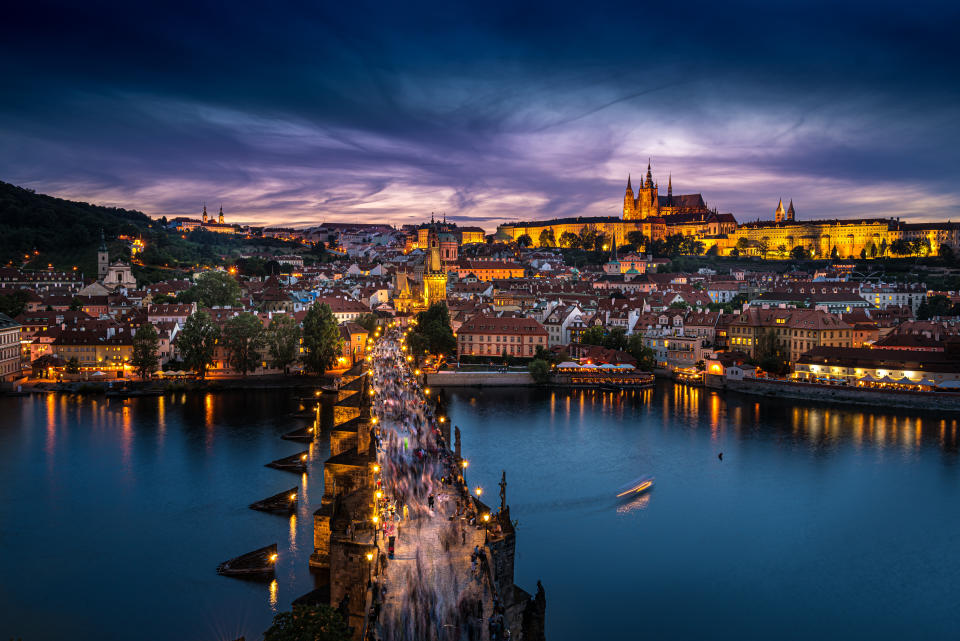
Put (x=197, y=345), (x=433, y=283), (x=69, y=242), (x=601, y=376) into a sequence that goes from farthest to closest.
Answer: (x=69, y=242) → (x=433, y=283) → (x=601, y=376) → (x=197, y=345)

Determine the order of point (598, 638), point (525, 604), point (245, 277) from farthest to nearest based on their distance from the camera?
point (245, 277) → point (598, 638) → point (525, 604)

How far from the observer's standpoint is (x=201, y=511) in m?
13.1

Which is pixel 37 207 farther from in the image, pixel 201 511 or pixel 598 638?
pixel 598 638

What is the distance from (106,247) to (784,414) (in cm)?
4326

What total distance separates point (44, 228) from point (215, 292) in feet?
79.0

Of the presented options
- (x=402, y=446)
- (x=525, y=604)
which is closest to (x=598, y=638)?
(x=525, y=604)

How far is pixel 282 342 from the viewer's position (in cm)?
2792

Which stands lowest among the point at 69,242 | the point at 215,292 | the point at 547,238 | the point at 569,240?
the point at 215,292

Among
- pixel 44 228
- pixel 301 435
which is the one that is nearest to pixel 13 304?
pixel 301 435

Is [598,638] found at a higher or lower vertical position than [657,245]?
lower

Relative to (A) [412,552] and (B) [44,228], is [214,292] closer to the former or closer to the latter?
(B) [44,228]

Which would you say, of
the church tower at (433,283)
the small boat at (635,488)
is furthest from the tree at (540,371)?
→ the church tower at (433,283)

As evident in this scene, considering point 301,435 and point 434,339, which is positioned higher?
point 434,339

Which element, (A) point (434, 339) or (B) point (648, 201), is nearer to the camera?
(A) point (434, 339)
